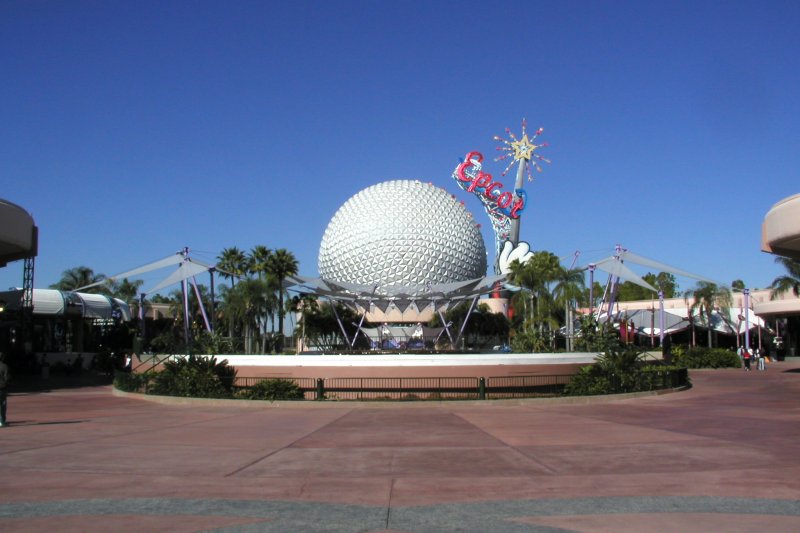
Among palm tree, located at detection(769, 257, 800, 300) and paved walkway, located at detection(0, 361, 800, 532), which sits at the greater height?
palm tree, located at detection(769, 257, 800, 300)

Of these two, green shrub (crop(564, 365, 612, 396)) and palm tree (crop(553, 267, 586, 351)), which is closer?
green shrub (crop(564, 365, 612, 396))

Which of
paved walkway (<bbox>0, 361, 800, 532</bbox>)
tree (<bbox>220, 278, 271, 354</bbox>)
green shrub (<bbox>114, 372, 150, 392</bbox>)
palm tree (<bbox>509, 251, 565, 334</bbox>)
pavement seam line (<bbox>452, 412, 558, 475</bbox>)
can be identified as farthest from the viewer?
tree (<bbox>220, 278, 271, 354</bbox>)

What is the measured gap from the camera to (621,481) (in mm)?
11141

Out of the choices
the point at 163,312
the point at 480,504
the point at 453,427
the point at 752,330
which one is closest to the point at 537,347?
the point at 453,427

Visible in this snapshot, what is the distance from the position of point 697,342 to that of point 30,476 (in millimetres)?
77932

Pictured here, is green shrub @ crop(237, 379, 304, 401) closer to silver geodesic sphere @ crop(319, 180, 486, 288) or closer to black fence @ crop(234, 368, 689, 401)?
black fence @ crop(234, 368, 689, 401)

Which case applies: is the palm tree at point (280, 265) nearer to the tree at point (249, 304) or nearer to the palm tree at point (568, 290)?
the tree at point (249, 304)

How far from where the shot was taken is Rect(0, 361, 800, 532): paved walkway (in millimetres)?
8875

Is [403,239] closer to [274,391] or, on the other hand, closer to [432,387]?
[432,387]

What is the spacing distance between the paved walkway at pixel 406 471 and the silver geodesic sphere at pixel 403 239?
43.5m

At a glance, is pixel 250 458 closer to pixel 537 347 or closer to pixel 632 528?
pixel 632 528

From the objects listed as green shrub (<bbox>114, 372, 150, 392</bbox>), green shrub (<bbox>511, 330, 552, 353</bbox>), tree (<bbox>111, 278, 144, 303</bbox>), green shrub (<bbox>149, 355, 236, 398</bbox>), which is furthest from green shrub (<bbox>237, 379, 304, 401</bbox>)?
tree (<bbox>111, 278, 144, 303</bbox>)

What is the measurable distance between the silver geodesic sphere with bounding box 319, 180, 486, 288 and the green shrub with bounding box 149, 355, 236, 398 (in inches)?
1423

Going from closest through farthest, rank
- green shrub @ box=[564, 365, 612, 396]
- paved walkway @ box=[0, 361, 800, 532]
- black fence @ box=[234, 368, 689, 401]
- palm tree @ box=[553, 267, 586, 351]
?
1. paved walkway @ box=[0, 361, 800, 532]
2. black fence @ box=[234, 368, 689, 401]
3. green shrub @ box=[564, 365, 612, 396]
4. palm tree @ box=[553, 267, 586, 351]
